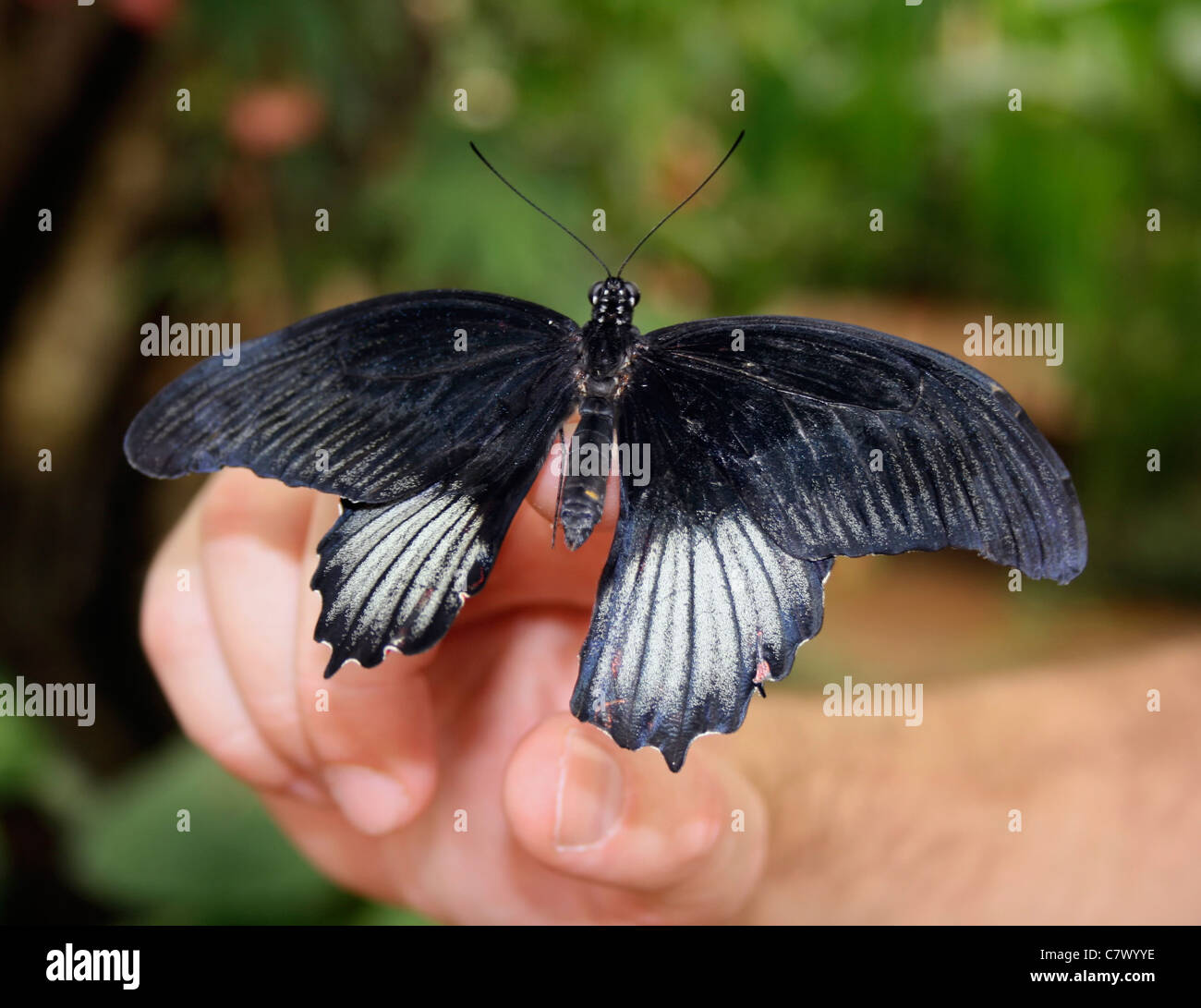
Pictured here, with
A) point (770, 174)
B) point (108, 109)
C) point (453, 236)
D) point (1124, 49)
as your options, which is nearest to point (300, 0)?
point (453, 236)

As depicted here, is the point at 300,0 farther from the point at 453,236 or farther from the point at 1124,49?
the point at 1124,49

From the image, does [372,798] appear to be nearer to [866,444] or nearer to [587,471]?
[587,471]

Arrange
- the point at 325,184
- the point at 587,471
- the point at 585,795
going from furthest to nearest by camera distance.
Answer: the point at 325,184 → the point at 585,795 → the point at 587,471
